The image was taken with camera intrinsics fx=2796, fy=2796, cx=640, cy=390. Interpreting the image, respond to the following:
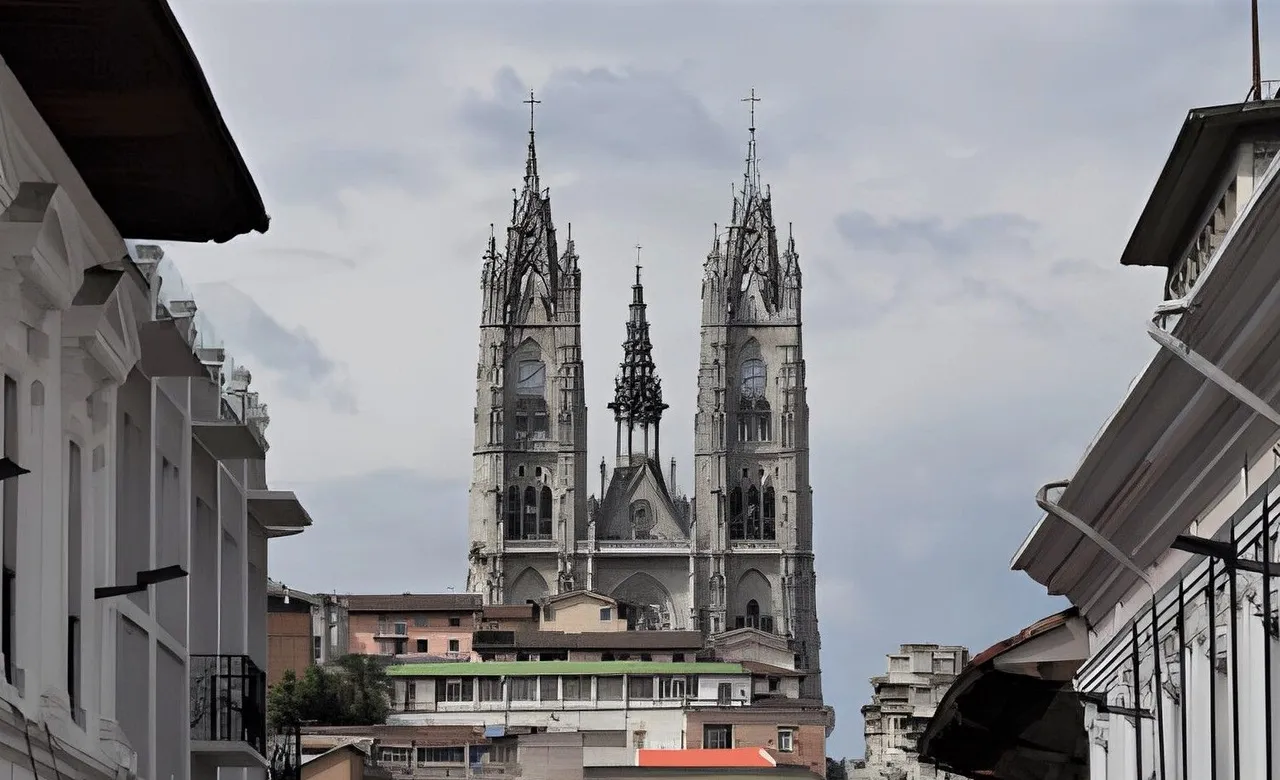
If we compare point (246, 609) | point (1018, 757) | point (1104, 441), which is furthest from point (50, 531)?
point (1018, 757)

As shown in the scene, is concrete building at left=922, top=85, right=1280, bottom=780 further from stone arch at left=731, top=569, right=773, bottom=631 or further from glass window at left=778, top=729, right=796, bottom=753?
stone arch at left=731, top=569, right=773, bottom=631

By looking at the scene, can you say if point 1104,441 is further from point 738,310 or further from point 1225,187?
point 738,310

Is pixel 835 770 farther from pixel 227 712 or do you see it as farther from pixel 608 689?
pixel 227 712

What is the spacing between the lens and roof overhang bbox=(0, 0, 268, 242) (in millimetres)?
8828

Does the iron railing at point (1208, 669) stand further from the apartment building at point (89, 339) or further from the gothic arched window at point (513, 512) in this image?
the gothic arched window at point (513, 512)

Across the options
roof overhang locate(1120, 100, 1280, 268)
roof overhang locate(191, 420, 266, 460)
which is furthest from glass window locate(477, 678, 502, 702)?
roof overhang locate(1120, 100, 1280, 268)

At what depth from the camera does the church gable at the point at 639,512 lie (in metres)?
162

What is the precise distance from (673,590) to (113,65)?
150 m

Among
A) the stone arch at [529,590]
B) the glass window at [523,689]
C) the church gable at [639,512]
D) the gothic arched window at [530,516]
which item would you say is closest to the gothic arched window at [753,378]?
the church gable at [639,512]

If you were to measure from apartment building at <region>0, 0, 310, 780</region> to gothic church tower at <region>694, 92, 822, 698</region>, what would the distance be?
462ft

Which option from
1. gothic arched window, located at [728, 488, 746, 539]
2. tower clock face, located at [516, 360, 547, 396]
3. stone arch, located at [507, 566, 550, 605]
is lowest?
stone arch, located at [507, 566, 550, 605]

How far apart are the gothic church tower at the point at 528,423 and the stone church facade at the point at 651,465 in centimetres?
8

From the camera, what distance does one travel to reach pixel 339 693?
111625 millimetres

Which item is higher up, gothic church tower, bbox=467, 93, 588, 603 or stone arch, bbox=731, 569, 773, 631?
gothic church tower, bbox=467, 93, 588, 603
